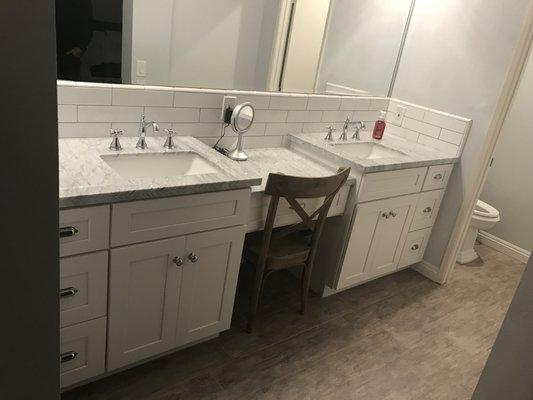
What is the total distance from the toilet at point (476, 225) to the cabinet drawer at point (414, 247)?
541 millimetres

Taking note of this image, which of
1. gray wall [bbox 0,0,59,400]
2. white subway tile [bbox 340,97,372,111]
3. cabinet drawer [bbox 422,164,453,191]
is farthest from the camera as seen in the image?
white subway tile [bbox 340,97,372,111]

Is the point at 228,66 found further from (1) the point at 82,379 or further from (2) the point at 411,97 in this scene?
(1) the point at 82,379

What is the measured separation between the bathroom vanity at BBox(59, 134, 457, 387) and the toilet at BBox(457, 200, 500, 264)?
118 cm

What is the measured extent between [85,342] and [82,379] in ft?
0.52

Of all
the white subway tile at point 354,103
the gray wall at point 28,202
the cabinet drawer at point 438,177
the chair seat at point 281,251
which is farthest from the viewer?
the white subway tile at point 354,103

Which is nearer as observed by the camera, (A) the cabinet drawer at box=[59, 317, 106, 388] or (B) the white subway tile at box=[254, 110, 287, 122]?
(A) the cabinet drawer at box=[59, 317, 106, 388]

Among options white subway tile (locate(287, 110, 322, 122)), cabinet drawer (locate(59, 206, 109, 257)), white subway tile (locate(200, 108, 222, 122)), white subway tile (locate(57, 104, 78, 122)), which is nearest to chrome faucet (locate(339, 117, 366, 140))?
white subway tile (locate(287, 110, 322, 122))

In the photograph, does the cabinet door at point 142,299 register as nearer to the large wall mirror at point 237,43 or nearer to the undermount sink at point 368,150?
the large wall mirror at point 237,43

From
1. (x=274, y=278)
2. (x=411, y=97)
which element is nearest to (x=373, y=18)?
(x=411, y=97)

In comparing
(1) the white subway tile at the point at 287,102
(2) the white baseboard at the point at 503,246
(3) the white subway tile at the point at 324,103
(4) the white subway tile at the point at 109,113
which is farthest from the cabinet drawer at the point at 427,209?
(4) the white subway tile at the point at 109,113

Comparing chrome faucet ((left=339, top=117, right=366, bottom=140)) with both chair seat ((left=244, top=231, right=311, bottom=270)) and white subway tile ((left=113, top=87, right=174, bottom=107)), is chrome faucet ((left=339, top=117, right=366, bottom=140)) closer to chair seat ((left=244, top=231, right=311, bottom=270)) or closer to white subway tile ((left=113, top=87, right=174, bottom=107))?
chair seat ((left=244, top=231, right=311, bottom=270))

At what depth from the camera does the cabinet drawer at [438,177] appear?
2.53 m

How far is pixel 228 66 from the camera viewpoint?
2123mm

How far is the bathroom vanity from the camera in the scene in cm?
140
